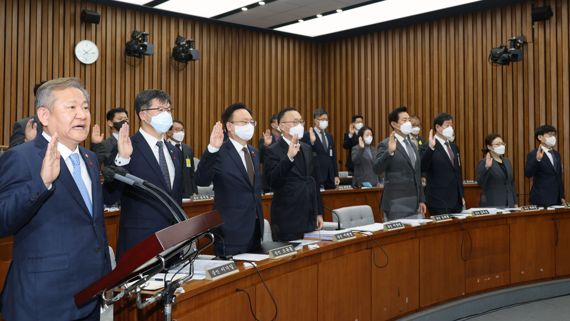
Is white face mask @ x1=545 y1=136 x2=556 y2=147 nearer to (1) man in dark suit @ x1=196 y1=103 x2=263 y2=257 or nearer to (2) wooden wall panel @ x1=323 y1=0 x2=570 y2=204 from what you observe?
(2) wooden wall panel @ x1=323 y1=0 x2=570 y2=204

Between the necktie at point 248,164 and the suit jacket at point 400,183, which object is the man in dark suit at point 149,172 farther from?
the suit jacket at point 400,183

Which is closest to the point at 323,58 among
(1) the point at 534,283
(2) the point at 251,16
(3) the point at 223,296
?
(2) the point at 251,16

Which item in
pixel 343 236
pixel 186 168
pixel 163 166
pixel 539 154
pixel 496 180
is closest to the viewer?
pixel 163 166

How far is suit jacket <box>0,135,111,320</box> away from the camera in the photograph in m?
1.78

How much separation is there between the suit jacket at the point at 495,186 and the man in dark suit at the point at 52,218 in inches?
189

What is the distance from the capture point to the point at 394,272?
12.3 ft

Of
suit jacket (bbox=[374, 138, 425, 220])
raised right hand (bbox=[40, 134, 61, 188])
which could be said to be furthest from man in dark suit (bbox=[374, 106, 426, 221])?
raised right hand (bbox=[40, 134, 61, 188])

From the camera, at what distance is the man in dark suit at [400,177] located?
4.71 m

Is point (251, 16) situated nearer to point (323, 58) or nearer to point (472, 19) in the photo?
point (323, 58)

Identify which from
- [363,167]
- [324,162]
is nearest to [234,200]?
[324,162]

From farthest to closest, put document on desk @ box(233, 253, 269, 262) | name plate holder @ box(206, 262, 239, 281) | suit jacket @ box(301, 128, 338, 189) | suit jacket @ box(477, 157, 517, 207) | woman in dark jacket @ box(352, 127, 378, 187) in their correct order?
1. woman in dark jacket @ box(352, 127, 378, 187)
2. suit jacket @ box(301, 128, 338, 189)
3. suit jacket @ box(477, 157, 517, 207)
4. document on desk @ box(233, 253, 269, 262)
5. name plate holder @ box(206, 262, 239, 281)

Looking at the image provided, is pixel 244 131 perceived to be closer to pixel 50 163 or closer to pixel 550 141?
pixel 50 163

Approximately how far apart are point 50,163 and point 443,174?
3969 millimetres

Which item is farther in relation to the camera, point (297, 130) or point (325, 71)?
point (325, 71)
